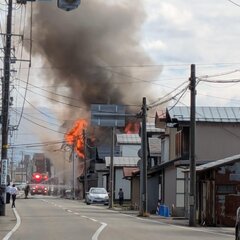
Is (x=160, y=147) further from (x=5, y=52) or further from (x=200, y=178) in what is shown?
(x=5, y=52)

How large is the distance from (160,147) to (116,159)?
559 inches

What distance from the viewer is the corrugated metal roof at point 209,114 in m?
42.2

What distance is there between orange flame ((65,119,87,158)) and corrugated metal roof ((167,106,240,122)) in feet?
113

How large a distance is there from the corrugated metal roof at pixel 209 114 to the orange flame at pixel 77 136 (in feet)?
113

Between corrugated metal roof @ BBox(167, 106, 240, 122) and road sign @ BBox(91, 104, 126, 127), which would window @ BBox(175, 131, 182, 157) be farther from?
road sign @ BBox(91, 104, 126, 127)

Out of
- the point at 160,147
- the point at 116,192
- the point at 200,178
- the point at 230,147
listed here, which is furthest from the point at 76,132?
the point at 200,178

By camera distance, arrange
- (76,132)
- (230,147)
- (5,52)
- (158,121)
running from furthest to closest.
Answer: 1. (76,132)
2. (158,121)
3. (230,147)
4. (5,52)

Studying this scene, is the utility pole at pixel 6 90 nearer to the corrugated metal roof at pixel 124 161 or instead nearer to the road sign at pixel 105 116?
the road sign at pixel 105 116

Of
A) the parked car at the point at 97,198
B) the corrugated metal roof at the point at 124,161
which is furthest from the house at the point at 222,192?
the corrugated metal roof at the point at 124,161

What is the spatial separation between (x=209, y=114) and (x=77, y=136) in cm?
4052

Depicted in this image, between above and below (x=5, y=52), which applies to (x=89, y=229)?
below

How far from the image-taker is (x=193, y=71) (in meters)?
30.4

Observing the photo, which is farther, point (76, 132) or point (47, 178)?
point (47, 178)

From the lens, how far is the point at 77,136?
81.8 meters
